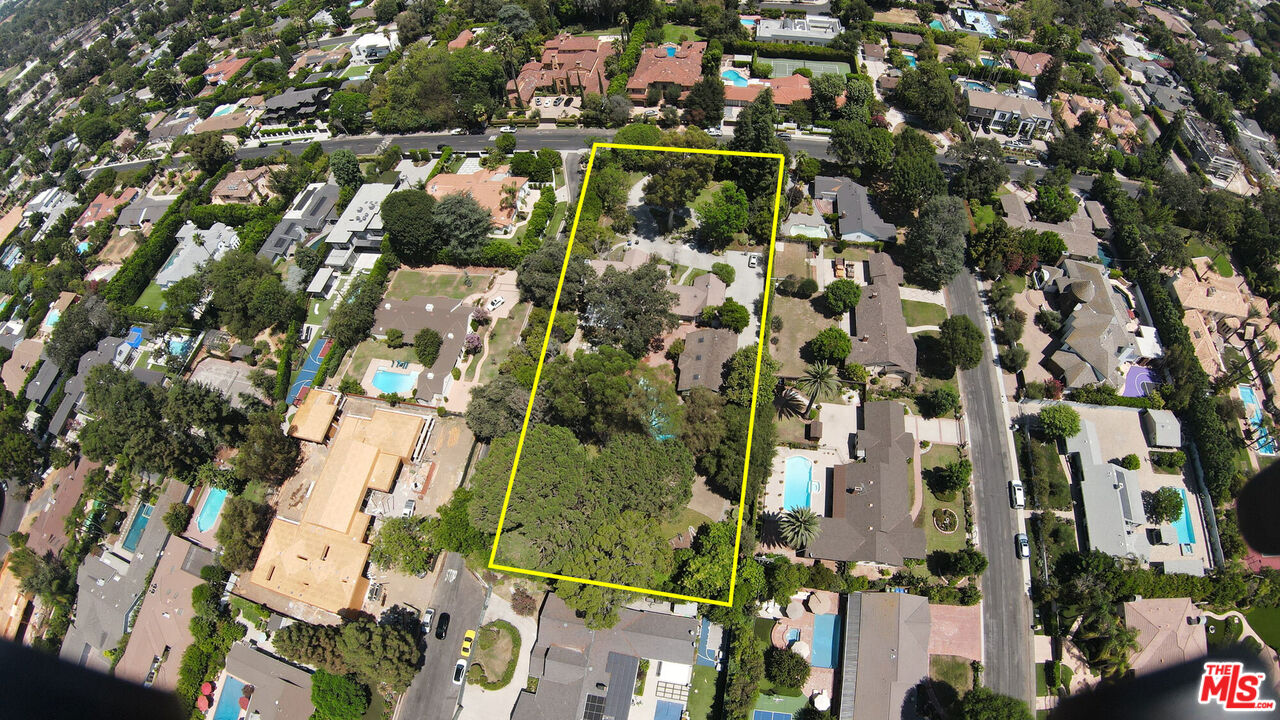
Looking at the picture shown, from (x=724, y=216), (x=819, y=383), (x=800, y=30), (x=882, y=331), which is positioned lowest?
(x=819, y=383)

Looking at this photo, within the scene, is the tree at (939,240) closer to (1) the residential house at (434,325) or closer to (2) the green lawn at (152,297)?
(1) the residential house at (434,325)

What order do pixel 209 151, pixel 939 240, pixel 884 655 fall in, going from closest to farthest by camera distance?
pixel 884 655 < pixel 939 240 < pixel 209 151

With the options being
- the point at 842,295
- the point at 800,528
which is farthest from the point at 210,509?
the point at 842,295

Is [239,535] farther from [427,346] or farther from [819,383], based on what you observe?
[819,383]

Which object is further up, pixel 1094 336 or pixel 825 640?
pixel 1094 336

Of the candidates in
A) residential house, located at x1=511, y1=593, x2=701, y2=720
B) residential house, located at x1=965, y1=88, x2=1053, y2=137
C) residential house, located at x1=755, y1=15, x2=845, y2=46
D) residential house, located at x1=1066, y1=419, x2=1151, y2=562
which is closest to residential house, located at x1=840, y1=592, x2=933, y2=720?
residential house, located at x1=511, y1=593, x2=701, y2=720

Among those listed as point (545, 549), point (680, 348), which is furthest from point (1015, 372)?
point (545, 549)

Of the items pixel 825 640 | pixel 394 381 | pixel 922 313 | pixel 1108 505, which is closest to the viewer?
pixel 825 640

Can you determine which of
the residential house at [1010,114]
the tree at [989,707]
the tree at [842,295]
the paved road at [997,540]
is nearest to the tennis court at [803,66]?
the residential house at [1010,114]

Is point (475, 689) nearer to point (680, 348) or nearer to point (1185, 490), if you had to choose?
point (680, 348)
